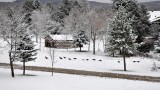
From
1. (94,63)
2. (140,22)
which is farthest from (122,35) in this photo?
(140,22)

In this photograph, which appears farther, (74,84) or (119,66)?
(119,66)

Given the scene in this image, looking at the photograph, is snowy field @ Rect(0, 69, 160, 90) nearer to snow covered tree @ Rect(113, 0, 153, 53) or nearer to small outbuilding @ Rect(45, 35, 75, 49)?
snow covered tree @ Rect(113, 0, 153, 53)

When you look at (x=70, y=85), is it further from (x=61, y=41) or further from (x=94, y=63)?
(x=61, y=41)

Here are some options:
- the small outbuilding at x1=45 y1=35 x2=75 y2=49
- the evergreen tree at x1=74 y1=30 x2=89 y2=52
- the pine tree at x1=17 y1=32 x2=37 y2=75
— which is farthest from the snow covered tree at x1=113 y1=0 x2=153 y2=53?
the pine tree at x1=17 y1=32 x2=37 y2=75

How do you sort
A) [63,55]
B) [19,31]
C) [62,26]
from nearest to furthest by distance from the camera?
1. [19,31]
2. [63,55]
3. [62,26]

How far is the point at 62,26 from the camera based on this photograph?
103m

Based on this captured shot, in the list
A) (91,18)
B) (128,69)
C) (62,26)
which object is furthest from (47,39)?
(128,69)

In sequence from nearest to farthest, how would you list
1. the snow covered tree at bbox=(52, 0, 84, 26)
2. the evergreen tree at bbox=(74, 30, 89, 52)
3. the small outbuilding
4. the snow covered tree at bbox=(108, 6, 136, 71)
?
1. the snow covered tree at bbox=(108, 6, 136, 71)
2. the evergreen tree at bbox=(74, 30, 89, 52)
3. the small outbuilding
4. the snow covered tree at bbox=(52, 0, 84, 26)

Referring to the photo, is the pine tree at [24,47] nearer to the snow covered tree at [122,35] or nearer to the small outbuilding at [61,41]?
the snow covered tree at [122,35]

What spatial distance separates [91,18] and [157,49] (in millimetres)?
30761

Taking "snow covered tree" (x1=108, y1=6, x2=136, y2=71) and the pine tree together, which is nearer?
the pine tree

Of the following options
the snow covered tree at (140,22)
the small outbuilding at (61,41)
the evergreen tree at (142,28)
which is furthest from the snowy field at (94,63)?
the small outbuilding at (61,41)

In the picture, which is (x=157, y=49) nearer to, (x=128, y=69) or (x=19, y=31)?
(x=128, y=69)

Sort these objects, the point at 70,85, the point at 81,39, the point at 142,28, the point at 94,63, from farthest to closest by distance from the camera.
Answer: the point at 81,39 → the point at 142,28 → the point at 94,63 → the point at 70,85
